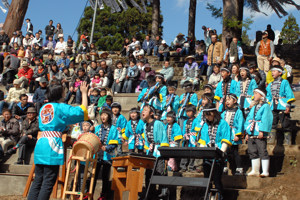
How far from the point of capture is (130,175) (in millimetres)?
6711

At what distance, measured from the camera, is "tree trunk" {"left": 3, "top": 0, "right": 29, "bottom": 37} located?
23.7 m

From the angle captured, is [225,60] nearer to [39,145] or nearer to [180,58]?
[180,58]

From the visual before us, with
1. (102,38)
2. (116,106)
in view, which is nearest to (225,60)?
(116,106)

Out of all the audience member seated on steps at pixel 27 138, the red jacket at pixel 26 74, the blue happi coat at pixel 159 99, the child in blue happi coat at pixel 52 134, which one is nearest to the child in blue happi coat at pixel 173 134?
the blue happi coat at pixel 159 99

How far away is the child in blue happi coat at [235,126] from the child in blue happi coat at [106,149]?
7.20 feet

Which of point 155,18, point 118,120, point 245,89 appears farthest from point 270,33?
point 118,120

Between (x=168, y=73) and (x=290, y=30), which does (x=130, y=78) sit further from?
(x=290, y=30)

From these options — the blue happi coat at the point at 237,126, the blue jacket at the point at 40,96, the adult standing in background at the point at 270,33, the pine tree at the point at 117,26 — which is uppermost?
the pine tree at the point at 117,26

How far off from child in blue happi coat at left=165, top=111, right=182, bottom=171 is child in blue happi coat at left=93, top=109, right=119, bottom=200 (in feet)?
3.51

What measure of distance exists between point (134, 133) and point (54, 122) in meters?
3.28

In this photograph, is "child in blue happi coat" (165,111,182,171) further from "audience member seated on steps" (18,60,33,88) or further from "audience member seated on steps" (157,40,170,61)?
"audience member seated on steps" (157,40,170,61)

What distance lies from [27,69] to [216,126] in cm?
1066

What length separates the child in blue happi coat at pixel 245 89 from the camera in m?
9.23

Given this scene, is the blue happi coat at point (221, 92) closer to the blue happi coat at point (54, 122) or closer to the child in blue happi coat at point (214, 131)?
the child in blue happi coat at point (214, 131)
